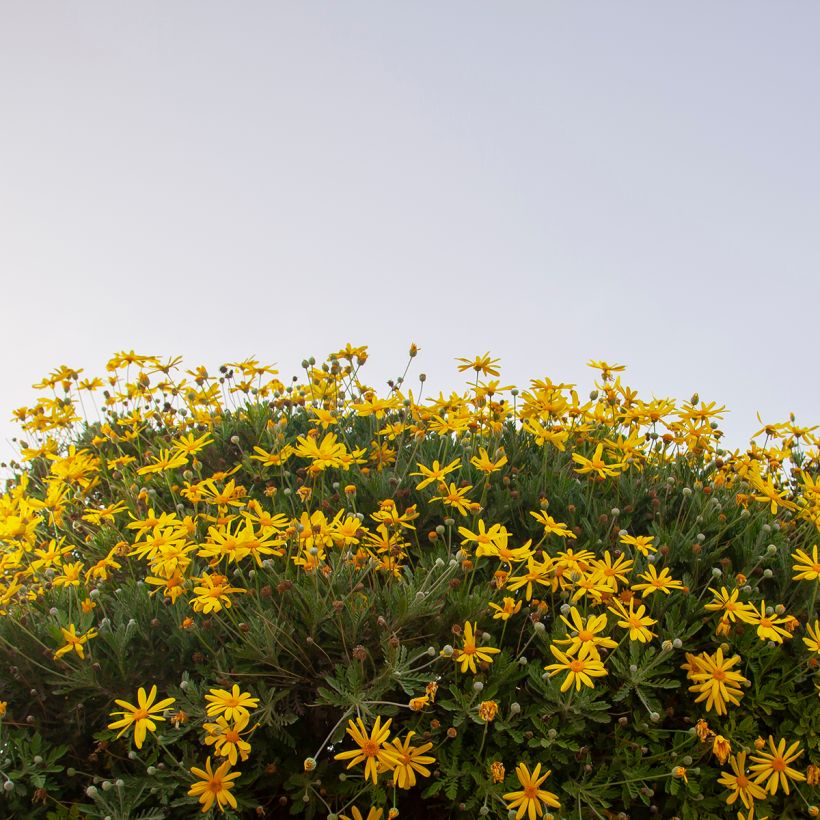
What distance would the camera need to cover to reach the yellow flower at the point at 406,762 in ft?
8.52

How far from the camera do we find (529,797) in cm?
270

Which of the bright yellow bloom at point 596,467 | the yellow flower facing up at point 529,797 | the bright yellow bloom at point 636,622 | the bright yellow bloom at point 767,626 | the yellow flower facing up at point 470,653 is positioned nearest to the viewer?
the yellow flower facing up at point 529,797

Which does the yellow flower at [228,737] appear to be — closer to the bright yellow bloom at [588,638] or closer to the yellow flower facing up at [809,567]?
the bright yellow bloom at [588,638]

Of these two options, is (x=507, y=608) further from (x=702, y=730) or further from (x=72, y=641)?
(x=72, y=641)

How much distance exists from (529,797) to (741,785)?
789mm

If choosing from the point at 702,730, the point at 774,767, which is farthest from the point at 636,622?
the point at 774,767

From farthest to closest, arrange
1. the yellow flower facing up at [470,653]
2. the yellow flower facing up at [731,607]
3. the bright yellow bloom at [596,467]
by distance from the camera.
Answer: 1. the bright yellow bloom at [596,467]
2. the yellow flower facing up at [731,607]
3. the yellow flower facing up at [470,653]

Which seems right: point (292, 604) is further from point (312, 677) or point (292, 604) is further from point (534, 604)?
point (534, 604)

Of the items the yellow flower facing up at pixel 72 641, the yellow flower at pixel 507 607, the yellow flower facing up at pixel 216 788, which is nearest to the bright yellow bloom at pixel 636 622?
the yellow flower at pixel 507 607

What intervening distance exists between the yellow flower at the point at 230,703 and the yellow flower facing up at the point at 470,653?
2.06ft

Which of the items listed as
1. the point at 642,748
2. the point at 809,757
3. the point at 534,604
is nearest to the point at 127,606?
the point at 534,604

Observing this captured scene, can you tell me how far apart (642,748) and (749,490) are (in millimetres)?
1576

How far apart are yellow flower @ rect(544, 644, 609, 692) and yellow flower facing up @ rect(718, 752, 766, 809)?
67cm

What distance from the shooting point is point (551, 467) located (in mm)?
4344
